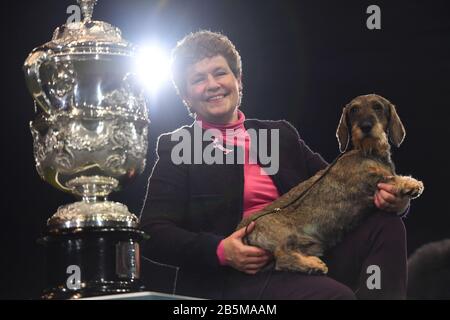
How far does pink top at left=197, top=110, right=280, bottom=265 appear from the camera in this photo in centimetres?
243

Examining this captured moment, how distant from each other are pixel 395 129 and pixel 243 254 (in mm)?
485

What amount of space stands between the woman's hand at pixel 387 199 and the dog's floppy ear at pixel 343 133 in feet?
0.46

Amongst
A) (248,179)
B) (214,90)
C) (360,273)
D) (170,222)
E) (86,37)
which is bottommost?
(360,273)

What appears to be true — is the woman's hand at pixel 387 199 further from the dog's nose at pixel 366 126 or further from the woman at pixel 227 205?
the dog's nose at pixel 366 126

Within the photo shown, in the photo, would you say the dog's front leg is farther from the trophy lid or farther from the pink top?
the trophy lid

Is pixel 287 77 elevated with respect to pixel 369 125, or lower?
elevated

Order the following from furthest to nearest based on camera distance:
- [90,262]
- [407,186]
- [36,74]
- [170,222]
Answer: [170,222]
[407,186]
[36,74]
[90,262]

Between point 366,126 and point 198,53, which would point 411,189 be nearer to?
point 366,126

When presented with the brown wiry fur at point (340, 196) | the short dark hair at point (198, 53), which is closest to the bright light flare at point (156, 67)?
the short dark hair at point (198, 53)

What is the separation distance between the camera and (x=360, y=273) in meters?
2.34

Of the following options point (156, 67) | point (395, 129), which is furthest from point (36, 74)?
A: point (395, 129)

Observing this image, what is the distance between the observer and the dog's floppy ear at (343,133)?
242 centimetres

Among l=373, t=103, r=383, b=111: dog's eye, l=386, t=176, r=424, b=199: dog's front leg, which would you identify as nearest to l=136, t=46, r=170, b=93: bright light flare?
l=373, t=103, r=383, b=111: dog's eye
